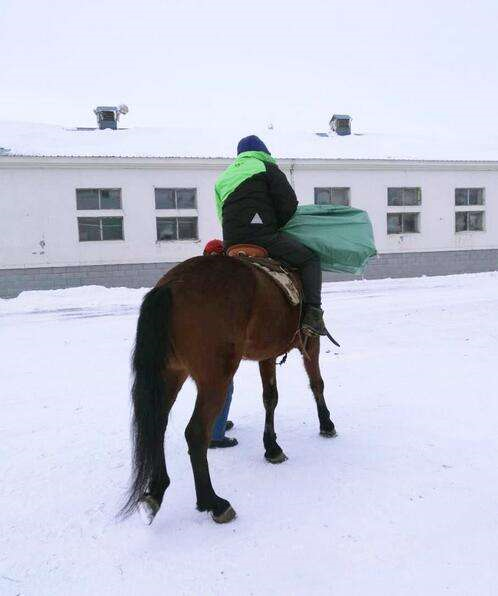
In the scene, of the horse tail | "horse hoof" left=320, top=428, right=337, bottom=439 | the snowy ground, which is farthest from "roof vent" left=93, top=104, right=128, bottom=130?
the horse tail

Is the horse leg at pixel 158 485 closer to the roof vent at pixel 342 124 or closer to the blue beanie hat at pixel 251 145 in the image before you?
the blue beanie hat at pixel 251 145

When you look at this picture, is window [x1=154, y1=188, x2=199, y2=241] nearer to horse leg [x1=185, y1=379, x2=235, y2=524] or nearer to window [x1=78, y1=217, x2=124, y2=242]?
window [x1=78, y1=217, x2=124, y2=242]

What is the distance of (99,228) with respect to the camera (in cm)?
1902

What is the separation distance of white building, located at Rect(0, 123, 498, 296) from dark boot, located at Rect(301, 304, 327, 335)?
16528 mm

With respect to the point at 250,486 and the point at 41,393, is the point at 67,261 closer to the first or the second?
the point at 41,393

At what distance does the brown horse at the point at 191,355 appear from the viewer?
2.75 meters

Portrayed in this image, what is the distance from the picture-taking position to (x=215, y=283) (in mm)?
3023

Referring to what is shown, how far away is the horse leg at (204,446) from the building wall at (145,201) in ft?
56.5

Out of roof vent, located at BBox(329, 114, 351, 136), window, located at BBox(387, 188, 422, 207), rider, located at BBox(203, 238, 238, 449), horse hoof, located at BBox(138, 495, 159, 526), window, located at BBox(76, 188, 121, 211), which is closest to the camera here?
horse hoof, located at BBox(138, 495, 159, 526)

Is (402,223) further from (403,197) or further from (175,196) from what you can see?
(175,196)

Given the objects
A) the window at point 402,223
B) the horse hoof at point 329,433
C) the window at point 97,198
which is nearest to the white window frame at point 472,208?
the window at point 402,223

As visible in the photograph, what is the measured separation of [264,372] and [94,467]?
1497mm

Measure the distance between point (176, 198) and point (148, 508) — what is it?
59.6ft

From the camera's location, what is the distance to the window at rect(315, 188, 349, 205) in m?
21.3
